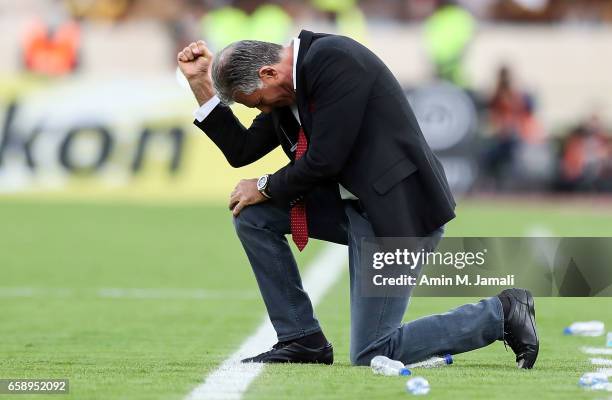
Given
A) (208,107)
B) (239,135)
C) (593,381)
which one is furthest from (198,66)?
(593,381)

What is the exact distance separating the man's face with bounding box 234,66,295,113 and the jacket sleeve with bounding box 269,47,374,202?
106 millimetres

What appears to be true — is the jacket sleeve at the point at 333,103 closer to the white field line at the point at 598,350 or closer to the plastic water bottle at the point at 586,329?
the white field line at the point at 598,350

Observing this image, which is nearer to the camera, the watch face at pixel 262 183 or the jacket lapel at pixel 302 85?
the jacket lapel at pixel 302 85

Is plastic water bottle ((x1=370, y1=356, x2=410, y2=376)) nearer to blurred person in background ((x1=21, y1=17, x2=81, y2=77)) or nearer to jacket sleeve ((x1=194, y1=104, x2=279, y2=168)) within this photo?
jacket sleeve ((x1=194, y1=104, x2=279, y2=168))

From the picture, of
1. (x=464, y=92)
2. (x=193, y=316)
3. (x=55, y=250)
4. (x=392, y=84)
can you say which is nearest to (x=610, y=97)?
(x=464, y=92)

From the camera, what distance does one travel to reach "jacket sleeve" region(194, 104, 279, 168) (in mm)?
6258

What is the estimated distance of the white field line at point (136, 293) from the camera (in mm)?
9070

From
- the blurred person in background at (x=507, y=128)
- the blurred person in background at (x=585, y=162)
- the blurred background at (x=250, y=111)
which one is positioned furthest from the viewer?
the blurred person in background at (x=585, y=162)

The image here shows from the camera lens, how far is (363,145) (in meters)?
5.83

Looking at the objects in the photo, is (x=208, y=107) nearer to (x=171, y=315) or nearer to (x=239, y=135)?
(x=239, y=135)

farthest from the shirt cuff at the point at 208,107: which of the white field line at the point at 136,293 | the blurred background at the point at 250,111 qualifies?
the blurred background at the point at 250,111

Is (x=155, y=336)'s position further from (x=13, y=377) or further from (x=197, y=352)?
(x=13, y=377)

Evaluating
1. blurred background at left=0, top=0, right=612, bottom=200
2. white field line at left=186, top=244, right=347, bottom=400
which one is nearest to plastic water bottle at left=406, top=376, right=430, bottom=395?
white field line at left=186, top=244, right=347, bottom=400

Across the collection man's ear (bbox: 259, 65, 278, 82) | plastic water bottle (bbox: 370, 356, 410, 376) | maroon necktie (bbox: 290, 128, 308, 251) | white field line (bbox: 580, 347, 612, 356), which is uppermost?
man's ear (bbox: 259, 65, 278, 82)
